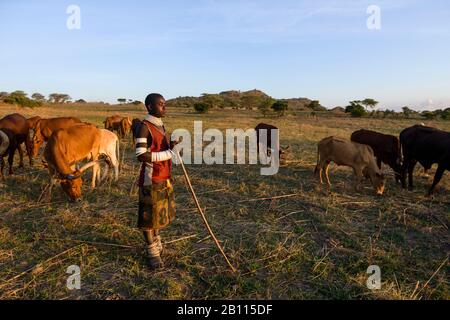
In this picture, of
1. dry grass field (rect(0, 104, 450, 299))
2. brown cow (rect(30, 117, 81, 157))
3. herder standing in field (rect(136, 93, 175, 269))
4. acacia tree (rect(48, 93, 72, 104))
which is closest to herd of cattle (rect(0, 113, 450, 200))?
dry grass field (rect(0, 104, 450, 299))

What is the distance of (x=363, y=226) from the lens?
→ 6.17 m

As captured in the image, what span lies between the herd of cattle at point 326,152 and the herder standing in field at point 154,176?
3.13 meters

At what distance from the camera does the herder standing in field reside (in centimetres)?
415

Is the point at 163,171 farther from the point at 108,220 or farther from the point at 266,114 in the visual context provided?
the point at 266,114

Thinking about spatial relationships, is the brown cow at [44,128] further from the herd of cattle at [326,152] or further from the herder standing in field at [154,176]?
the herder standing in field at [154,176]

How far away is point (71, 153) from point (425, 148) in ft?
28.4

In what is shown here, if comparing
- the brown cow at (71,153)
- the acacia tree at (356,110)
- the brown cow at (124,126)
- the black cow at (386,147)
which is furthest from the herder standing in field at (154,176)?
the acacia tree at (356,110)

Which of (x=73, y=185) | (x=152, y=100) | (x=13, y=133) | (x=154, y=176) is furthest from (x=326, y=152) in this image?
(x=13, y=133)

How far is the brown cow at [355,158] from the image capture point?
27.1 ft

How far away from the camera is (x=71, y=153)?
797 centimetres

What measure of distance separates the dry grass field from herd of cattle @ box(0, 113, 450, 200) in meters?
0.46

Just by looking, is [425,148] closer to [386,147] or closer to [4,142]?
[386,147]
